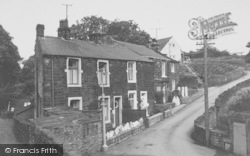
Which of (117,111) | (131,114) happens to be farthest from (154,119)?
(117,111)

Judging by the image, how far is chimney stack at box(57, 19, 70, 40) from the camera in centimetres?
2322

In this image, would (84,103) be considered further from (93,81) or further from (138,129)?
(138,129)

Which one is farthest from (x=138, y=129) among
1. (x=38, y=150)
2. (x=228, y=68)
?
(x=228, y=68)

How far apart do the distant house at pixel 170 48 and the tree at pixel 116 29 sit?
3.27 metres

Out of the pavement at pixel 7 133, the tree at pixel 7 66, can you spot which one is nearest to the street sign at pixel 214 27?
the pavement at pixel 7 133

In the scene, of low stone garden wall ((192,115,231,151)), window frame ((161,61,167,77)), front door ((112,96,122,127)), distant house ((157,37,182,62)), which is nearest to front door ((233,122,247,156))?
low stone garden wall ((192,115,231,151))

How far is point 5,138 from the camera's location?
58.2 ft

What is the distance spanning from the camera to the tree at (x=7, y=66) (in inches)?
1489

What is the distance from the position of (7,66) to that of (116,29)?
2427 cm

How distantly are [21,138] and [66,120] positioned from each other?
12.6 ft

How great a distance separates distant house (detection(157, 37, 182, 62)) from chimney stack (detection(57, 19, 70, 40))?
3371 centimetres

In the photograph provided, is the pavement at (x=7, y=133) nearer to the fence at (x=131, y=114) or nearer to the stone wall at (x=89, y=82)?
the stone wall at (x=89, y=82)

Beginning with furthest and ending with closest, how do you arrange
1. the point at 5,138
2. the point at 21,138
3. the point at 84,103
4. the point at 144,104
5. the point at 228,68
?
the point at 228,68, the point at 144,104, the point at 84,103, the point at 5,138, the point at 21,138

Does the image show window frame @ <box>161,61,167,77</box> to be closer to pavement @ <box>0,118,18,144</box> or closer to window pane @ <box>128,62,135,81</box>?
window pane @ <box>128,62,135,81</box>
